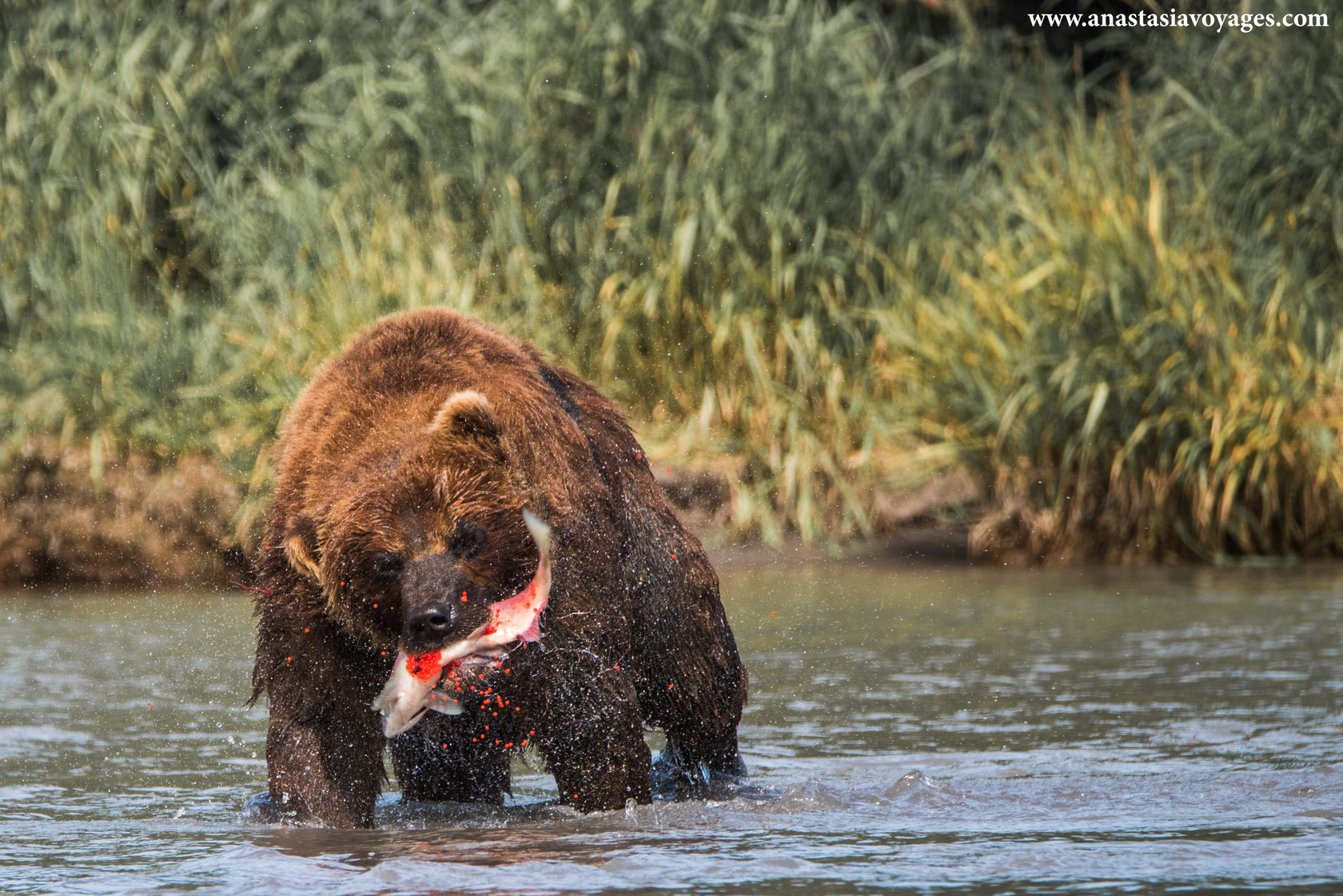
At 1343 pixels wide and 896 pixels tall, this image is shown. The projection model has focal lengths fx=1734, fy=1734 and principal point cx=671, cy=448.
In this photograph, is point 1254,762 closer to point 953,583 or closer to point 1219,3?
point 953,583

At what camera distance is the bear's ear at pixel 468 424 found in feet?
13.0

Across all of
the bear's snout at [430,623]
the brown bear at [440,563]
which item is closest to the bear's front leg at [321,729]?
the brown bear at [440,563]

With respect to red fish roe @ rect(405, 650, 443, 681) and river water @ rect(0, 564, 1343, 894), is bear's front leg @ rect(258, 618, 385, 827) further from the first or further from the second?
red fish roe @ rect(405, 650, 443, 681)

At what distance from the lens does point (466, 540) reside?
3984 millimetres

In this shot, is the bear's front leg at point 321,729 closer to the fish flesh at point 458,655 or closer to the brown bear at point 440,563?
the brown bear at point 440,563

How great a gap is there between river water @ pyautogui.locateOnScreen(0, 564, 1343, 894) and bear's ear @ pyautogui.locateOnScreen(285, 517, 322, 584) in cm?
64

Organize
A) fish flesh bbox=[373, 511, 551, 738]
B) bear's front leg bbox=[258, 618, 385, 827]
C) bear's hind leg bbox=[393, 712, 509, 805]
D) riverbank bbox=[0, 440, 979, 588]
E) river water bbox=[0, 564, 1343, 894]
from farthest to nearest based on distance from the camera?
riverbank bbox=[0, 440, 979, 588] → bear's hind leg bbox=[393, 712, 509, 805] → bear's front leg bbox=[258, 618, 385, 827] → fish flesh bbox=[373, 511, 551, 738] → river water bbox=[0, 564, 1343, 894]

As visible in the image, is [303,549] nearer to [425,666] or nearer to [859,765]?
[425,666]

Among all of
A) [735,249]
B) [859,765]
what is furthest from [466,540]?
[735,249]

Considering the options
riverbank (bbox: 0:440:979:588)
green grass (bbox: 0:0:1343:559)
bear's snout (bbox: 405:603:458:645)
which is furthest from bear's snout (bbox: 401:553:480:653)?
green grass (bbox: 0:0:1343:559)

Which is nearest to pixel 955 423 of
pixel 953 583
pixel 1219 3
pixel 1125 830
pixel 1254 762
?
pixel 953 583

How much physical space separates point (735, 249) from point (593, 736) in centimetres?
657

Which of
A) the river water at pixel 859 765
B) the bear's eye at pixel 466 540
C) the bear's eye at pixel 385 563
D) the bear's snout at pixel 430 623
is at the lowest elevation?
the river water at pixel 859 765

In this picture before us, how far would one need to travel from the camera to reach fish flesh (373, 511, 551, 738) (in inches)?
153
